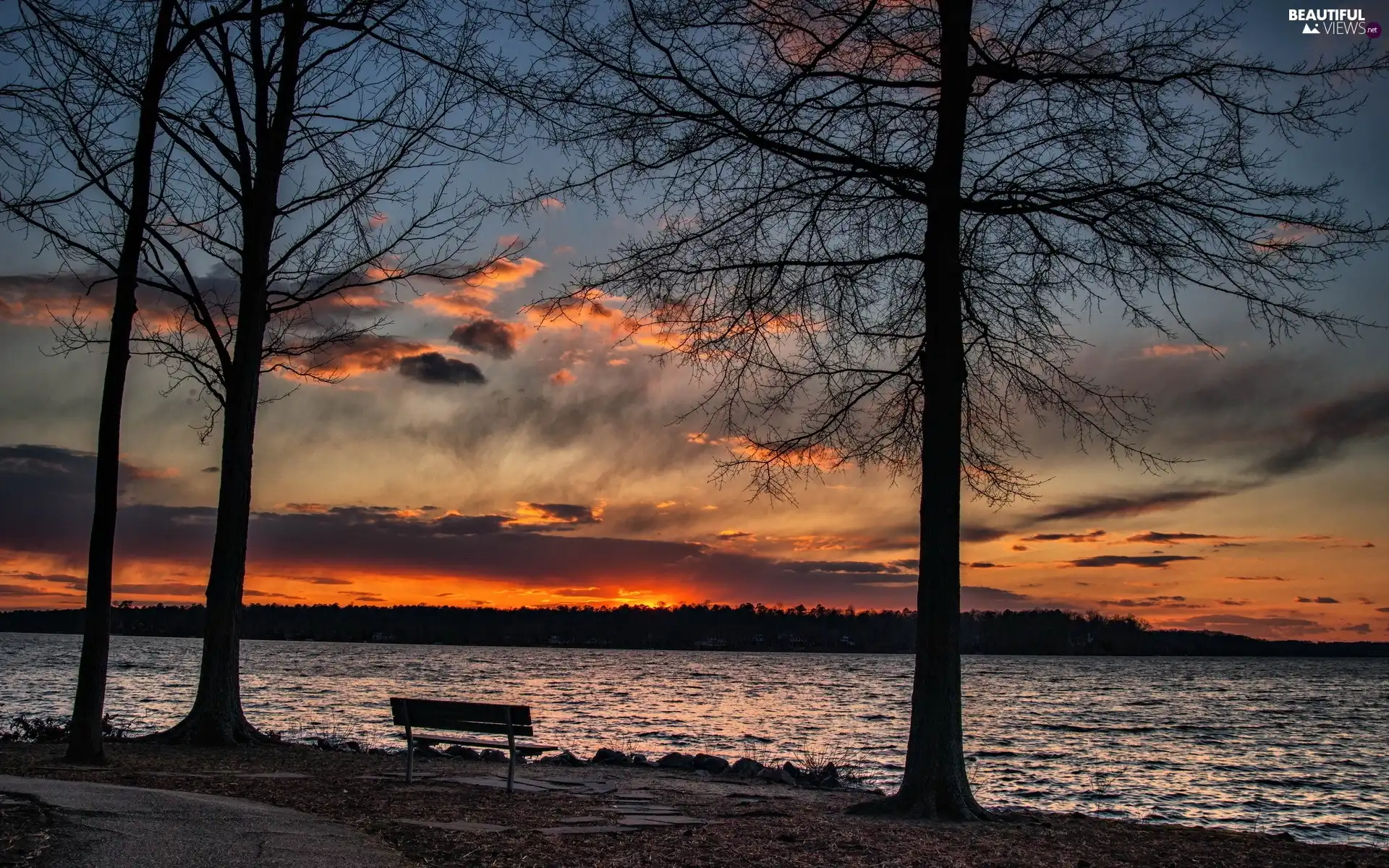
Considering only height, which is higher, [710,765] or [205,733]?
[205,733]

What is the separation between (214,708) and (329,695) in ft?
112

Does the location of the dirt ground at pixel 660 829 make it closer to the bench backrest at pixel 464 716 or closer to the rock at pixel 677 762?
the bench backrest at pixel 464 716

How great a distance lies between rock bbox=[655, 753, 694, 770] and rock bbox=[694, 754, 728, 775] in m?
0.10

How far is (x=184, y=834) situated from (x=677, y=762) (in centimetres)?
1139

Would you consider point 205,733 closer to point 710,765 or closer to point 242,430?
point 242,430

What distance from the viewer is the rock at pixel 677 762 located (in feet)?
58.2

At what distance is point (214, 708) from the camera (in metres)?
15.4

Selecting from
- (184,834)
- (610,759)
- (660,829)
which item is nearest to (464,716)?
(660,829)

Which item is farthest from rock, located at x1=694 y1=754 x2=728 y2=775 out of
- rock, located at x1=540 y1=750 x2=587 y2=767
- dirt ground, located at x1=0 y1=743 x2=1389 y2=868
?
dirt ground, located at x1=0 y1=743 x2=1389 y2=868

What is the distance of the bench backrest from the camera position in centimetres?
1233

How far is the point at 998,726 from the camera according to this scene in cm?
4341

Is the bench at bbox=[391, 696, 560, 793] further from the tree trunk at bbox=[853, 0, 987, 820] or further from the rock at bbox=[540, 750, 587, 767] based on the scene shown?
the rock at bbox=[540, 750, 587, 767]

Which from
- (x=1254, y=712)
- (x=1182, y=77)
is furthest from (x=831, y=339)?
(x=1254, y=712)

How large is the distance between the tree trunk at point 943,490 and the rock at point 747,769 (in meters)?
6.05
